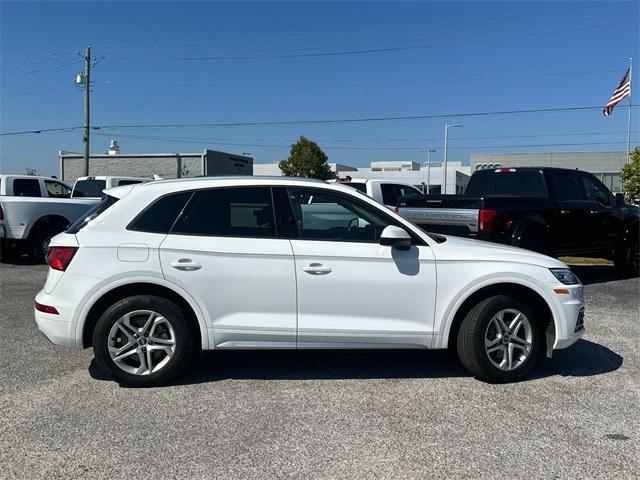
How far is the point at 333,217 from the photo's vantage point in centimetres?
489

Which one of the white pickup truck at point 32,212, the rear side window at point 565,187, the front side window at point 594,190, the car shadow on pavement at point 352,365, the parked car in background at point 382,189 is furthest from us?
the parked car in background at point 382,189

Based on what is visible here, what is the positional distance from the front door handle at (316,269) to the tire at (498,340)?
4.08ft

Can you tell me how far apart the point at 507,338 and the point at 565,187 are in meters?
5.93

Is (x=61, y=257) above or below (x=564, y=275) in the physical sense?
above

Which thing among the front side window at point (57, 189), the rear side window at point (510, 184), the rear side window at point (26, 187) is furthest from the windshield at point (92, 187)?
the rear side window at point (510, 184)

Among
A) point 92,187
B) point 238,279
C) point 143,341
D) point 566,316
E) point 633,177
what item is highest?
point 633,177

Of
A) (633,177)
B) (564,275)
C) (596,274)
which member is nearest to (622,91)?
(633,177)

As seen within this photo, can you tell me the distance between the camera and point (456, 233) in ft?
27.6

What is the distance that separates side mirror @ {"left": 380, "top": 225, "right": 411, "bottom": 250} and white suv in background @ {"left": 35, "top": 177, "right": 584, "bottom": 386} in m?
0.01

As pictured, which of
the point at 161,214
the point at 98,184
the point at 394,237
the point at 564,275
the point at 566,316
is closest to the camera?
the point at 394,237

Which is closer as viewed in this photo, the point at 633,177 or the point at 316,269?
the point at 316,269

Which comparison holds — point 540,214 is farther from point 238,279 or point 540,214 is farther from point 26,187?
point 26,187

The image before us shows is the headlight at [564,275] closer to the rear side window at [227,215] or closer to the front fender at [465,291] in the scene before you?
the front fender at [465,291]

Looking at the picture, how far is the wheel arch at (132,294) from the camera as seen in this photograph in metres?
4.59
